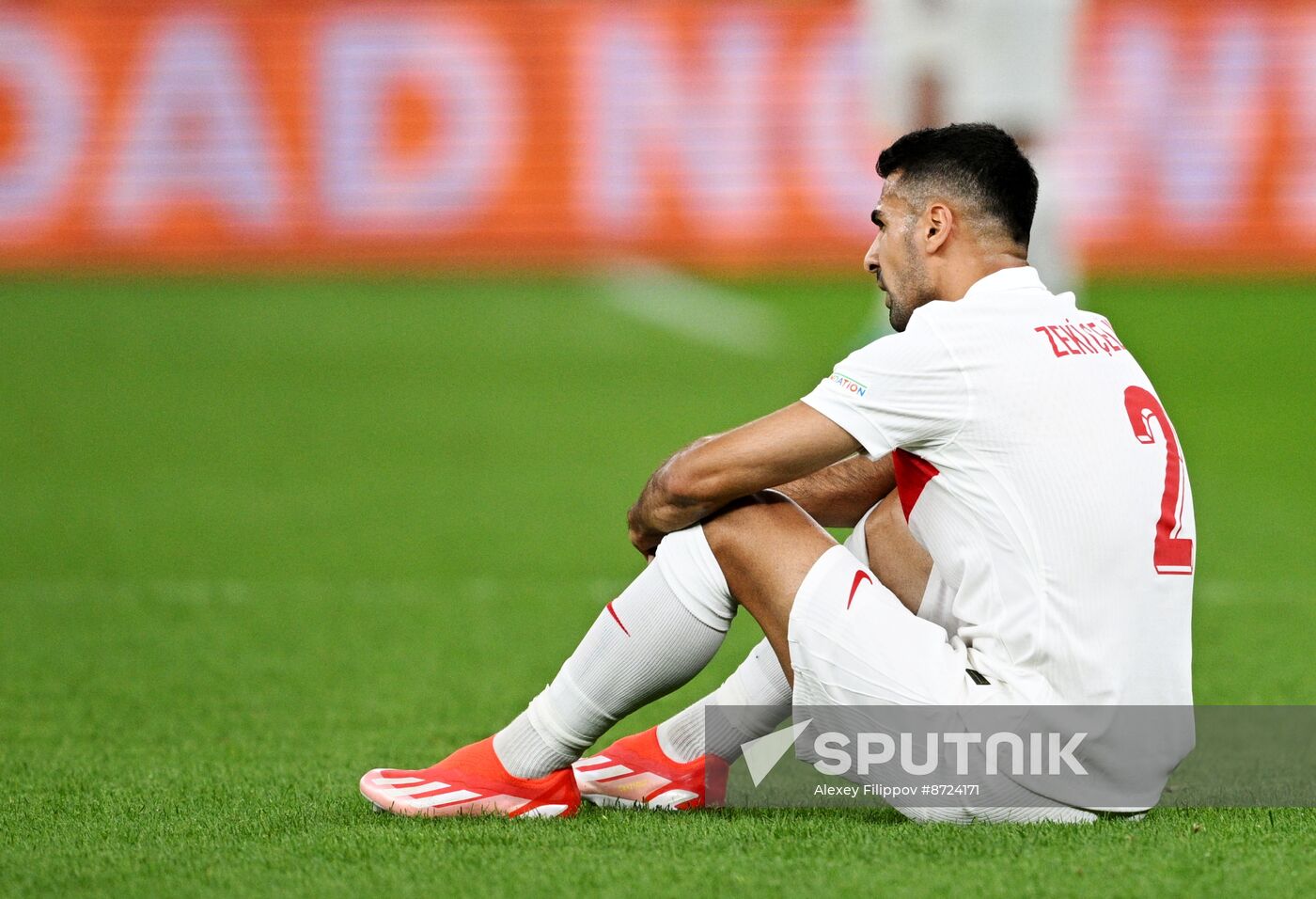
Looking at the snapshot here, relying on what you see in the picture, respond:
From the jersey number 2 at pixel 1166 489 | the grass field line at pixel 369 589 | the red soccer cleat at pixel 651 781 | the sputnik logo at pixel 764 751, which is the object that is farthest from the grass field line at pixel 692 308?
the jersey number 2 at pixel 1166 489

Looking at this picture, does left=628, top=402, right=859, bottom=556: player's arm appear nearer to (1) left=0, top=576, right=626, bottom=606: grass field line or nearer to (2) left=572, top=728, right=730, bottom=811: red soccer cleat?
(2) left=572, top=728, right=730, bottom=811: red soccer cleat

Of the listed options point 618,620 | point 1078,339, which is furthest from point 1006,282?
point 618,620

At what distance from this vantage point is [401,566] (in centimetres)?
700

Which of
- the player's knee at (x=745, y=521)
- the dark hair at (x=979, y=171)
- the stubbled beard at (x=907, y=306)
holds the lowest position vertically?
the player's knee at (x=745, y=521)

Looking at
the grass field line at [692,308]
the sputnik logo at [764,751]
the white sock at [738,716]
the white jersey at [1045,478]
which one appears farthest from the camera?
the grass field line at [692,308]

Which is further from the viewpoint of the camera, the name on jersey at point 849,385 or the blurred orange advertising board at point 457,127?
the blurred orange advertising board at point 457,127

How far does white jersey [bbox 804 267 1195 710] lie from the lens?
3.07 metres

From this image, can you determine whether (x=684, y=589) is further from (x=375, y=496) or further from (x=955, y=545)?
(x=375, y=496)

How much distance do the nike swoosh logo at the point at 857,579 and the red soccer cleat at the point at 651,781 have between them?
60 cm

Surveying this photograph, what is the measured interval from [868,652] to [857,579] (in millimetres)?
124

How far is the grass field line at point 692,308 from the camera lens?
1402 centimetres

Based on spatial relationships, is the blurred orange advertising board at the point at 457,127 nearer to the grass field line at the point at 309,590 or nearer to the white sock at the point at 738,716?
the grass field line at the point at 309,590

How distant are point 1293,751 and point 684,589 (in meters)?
1.70

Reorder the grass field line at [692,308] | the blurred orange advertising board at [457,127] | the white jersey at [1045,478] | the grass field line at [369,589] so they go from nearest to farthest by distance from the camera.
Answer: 1. the white jersey at [1045,478]
2. the grass field line at [369,589]
3. the grass field line at [692,308]
4. the blurred orange advertising board at [457,127]
